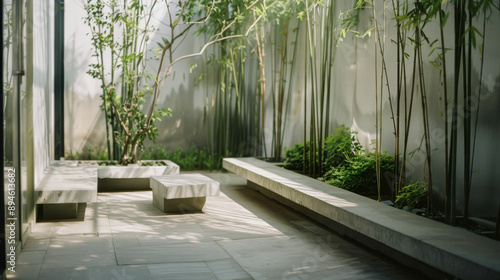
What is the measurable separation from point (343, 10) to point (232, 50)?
1.92 m

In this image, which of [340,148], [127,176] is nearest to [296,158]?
[340,148]

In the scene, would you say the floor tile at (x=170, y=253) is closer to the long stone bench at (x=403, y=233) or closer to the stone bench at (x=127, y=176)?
the long stone bench at (x=403, y=233)

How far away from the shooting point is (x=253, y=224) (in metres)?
3.74

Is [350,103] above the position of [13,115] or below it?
above

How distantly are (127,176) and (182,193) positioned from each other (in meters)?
1.32

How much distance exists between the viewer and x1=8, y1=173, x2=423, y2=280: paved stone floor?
2600 mm

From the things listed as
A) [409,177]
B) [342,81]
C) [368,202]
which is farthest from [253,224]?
[342,81]

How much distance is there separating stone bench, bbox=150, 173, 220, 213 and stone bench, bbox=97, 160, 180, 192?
0.88 meters

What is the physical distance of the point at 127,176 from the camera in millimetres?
5066

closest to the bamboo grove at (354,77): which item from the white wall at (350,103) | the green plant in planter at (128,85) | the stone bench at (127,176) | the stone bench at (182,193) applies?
the white wall at (350,103)

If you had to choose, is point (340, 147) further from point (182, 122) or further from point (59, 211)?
point (182, 122)

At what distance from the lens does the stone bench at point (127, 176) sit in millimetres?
5031

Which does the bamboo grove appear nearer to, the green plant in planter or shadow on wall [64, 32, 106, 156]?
the green plant in planter

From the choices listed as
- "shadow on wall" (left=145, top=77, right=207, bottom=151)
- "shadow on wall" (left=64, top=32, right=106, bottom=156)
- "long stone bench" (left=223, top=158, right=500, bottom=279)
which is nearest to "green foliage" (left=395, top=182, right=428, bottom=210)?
"long stone bench" (left=223, top=158, right=500, bottom=279)
